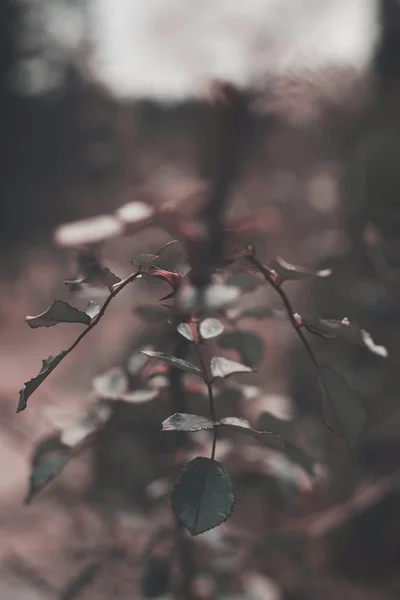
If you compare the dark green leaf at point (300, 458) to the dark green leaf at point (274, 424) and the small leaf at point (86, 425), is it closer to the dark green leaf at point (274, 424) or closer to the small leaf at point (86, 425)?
the dark green leaf at point (274, 424)

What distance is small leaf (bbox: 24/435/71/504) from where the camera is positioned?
0.43 m

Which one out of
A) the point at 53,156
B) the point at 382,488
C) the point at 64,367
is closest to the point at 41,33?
the point at 53,156

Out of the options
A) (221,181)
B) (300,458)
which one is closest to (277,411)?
(300,458)

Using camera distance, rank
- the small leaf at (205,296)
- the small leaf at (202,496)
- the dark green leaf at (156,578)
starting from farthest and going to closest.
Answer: the dark green leaf at (156,578)
the small leaf at (205,296)
the small leaf at (202,496)

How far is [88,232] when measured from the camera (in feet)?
1.50

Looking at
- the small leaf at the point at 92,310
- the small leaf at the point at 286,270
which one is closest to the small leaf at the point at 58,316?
the small leaf at the point at 92,310

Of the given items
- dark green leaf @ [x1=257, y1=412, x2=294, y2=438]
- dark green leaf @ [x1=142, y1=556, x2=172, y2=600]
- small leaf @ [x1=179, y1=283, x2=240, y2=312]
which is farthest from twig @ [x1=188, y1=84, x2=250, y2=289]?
dark green leaf @ [x1=142, y1=556, x2=172, y2=600]

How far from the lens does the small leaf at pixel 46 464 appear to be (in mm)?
429

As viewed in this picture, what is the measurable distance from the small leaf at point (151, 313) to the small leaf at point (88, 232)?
0.22 feet

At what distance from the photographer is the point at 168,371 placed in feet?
1.47

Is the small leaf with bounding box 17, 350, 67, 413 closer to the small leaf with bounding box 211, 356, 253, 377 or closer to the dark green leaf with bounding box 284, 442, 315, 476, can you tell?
the small leaf with bounding box 211, 356, 253, 377

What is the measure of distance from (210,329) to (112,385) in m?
0.14

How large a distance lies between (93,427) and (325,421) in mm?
179

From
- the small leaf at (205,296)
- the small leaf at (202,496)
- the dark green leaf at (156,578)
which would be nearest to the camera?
the small leaf at (202,496)
